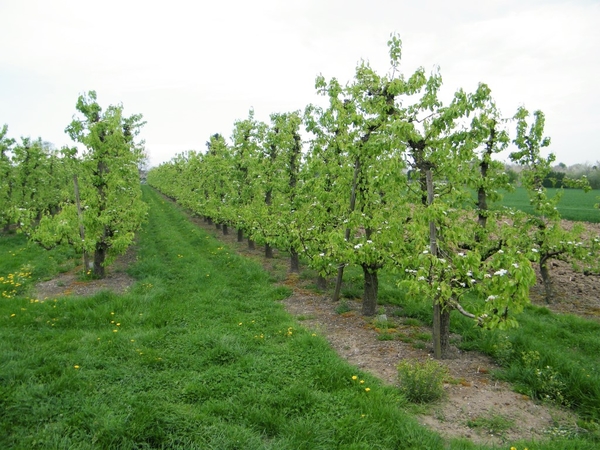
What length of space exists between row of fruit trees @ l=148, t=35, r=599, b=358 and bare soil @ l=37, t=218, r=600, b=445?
55cm

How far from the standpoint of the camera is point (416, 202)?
6855 mm

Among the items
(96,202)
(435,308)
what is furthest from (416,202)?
(96,202)

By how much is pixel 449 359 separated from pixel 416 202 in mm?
2773

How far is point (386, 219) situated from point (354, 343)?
250 centimetres

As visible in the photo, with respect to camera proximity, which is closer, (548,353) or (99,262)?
(548,353)

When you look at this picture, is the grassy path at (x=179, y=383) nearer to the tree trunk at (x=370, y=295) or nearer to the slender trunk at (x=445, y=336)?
the tree trunk at (x=370, y=295)

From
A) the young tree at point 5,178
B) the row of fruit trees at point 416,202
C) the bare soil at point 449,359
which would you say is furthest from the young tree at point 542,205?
the young tree at point 5,178

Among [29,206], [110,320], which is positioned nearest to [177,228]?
[29,206]

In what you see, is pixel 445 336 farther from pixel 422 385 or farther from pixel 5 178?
pixel 5 178

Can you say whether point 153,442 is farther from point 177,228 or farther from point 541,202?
point 177,228

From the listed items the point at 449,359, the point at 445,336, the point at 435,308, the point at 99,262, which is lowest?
the point at 449,359

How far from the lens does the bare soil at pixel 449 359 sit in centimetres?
494

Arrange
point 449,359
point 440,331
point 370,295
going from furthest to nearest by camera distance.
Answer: point 370,295 < point 440,331 < point 449,359

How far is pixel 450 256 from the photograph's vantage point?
21.3 ft
